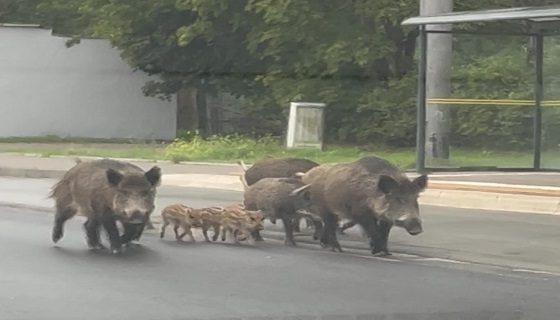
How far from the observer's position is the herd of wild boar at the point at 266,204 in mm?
12211

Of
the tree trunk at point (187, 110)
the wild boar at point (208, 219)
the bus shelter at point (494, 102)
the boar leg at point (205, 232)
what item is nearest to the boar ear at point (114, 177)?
the wild boar at point (208, 219)

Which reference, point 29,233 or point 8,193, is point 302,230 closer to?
point 29,233

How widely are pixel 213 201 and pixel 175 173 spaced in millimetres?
5170

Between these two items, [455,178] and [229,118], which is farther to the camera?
[229,118]

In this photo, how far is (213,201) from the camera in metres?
18.1

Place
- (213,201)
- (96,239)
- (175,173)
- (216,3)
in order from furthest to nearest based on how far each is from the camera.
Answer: (216,3), (175,173), (213,201), (96,239)

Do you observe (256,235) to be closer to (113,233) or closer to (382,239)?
(382,239)

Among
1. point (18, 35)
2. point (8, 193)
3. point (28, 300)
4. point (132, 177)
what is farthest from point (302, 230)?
point (18, 35)

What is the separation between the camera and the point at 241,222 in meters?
13.3

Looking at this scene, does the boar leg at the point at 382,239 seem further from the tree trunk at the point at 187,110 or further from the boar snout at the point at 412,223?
the tree trunk at the point at 187,110

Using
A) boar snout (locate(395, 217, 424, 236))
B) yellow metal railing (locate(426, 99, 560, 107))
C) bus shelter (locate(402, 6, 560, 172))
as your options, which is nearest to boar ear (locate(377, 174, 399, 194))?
boar snout (locate(395, 217, 424, 236))

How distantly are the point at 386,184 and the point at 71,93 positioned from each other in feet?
90.0

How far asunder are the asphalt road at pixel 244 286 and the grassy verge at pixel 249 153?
9.35m

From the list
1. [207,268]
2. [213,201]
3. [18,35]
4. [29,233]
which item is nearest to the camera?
[207,268]
